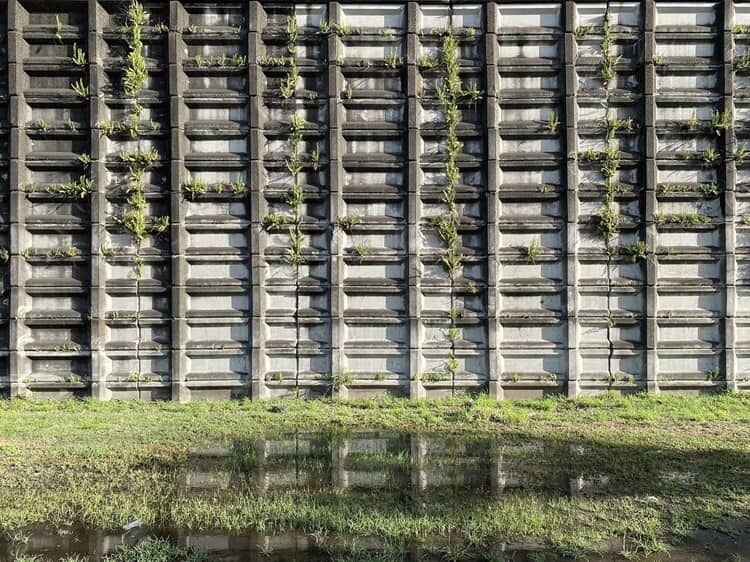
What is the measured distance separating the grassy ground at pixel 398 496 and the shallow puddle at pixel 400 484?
61 millimetres

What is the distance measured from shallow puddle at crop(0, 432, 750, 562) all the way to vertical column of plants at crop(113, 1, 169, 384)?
4.56 meters

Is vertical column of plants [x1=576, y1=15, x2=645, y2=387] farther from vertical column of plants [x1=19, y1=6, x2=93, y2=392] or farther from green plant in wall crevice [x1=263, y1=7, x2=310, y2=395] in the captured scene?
vertical column of plants [x1=19, y1=6, x2=93, y2=392]

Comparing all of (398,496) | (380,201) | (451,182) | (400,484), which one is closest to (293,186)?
(380,201)

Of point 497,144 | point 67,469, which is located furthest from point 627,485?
point 67,469

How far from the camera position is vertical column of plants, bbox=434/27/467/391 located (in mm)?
11469

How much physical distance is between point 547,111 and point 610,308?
14.5ft

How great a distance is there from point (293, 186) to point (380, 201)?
6.20 feet

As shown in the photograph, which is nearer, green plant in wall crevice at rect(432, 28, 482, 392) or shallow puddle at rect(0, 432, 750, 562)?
shallow puddle at rect(0, 432, 750, 562)

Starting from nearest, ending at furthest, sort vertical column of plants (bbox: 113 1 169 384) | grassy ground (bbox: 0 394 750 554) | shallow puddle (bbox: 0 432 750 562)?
shallow puddle (bbox: 0 432 750 562) → grassy ground (bbox: 0 394 750 554) → vertical column of plants (bbox: 113 1 169 384)

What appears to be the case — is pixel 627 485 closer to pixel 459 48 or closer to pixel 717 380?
pixel 717 380

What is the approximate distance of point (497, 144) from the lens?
11.5 meters

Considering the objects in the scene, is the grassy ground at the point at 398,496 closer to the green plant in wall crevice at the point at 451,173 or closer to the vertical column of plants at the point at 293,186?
the green plant in wall crevice at the point at 451,173

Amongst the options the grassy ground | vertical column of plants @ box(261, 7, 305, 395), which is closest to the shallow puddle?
the grassy ground

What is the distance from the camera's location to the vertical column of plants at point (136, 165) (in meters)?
11.4
